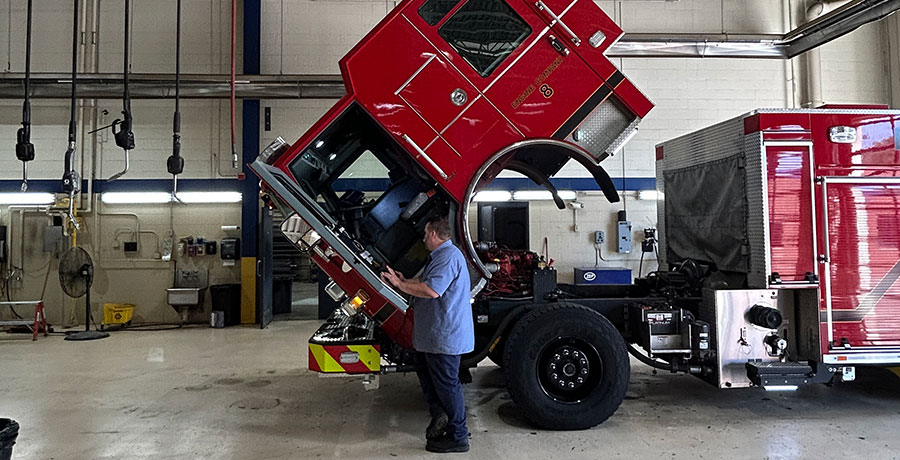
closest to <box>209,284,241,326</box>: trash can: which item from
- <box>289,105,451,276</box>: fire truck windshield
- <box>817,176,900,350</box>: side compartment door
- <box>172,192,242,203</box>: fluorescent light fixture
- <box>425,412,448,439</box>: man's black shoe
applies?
<box>172,192,242,203</box>: fluorescent light fixture

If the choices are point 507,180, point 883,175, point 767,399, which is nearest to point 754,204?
point 883,175

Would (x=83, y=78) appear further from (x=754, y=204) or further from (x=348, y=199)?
(x=754, y=204)

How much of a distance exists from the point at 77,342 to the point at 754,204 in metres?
8.97

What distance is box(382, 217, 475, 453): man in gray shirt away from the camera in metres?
3.58

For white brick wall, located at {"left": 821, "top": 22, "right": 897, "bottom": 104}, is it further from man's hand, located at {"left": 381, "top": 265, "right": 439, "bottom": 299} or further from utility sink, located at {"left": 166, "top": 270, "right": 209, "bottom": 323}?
utility sink, located at {"left": 166, "top": 270, "right": 209, "bottom": 323}

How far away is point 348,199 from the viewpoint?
4266 mm

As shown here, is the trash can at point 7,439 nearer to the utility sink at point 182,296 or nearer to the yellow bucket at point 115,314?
the utility sink at point 182,296

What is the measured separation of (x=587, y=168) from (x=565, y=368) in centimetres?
154

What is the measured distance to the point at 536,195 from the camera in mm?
10141

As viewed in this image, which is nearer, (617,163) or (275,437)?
(275,437)

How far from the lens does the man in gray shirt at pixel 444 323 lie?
3582mm

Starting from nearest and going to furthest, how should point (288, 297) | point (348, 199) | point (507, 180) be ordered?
1. point (348, 199)
2. point (507, 180)
3. point (288, 297)

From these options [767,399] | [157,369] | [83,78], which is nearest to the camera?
[767,399]

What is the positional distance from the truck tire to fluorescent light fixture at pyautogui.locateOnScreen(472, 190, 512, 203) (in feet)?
19.4
